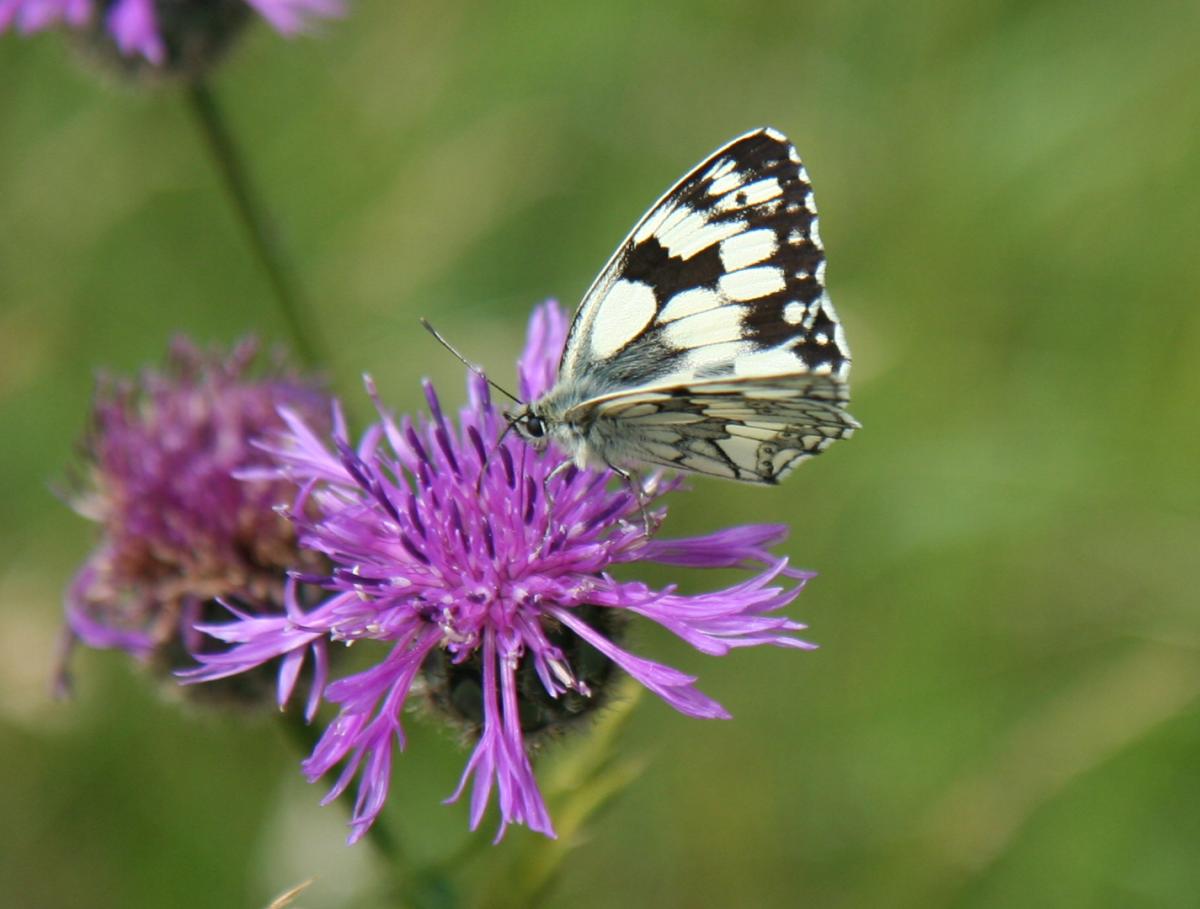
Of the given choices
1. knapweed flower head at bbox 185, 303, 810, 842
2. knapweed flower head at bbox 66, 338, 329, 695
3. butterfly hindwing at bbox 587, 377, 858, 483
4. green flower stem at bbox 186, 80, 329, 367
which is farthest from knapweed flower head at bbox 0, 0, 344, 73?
butterfly hindwing at bbox 587, 377, 858, 483

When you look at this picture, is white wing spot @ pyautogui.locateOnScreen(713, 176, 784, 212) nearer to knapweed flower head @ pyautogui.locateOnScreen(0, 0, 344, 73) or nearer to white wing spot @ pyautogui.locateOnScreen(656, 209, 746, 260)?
white wing spot @ pyautogui.locateOnScreen(656, 209, 746, 260)

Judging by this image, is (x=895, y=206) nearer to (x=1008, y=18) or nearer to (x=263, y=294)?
(x=1008, y=18)

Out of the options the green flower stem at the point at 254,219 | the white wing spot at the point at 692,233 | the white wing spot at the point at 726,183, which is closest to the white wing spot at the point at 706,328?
the white wing spot at the point at 692,233

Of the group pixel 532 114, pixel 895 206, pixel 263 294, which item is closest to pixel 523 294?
pixel 532 114

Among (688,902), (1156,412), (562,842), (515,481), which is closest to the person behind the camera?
(562,842)

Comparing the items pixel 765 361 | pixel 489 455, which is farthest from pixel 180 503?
pixel 765 361
